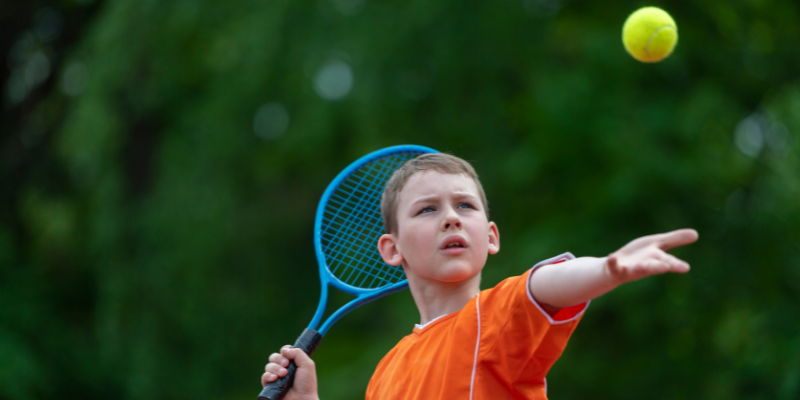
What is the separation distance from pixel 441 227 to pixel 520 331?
1.46ft

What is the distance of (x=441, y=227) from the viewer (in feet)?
7.18

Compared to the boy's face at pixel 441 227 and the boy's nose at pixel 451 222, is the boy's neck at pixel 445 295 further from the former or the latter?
the boy's nose at pixel 451 222

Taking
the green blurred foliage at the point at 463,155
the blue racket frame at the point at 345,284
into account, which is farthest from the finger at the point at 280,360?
the green blurred foliage at the point at 463,155

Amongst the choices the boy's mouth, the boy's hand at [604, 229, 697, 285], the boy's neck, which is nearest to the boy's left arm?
the boy's hand at [604, 229, 697, 285]

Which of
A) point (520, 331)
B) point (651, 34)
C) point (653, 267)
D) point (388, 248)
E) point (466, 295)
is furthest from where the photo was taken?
point (651, 34)

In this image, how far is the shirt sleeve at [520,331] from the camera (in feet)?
6.05

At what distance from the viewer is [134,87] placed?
790cm

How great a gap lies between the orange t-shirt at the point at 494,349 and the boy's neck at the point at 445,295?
65mm

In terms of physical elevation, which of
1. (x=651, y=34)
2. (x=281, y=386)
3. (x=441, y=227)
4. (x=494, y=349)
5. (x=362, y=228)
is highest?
(x=651, y=34)

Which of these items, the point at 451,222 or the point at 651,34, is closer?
the point at 451,222

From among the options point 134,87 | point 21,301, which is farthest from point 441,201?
point 21,301

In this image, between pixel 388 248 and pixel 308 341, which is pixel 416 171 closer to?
pixel 388 248

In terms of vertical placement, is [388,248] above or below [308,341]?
above

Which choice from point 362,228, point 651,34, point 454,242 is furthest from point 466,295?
point 651,34
